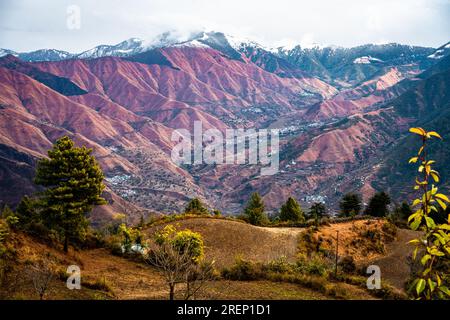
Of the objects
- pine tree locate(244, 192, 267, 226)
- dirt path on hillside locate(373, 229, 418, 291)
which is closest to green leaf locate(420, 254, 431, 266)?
dirt path on hillside locate(373, 229, 418, 291)

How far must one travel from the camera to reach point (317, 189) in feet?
449

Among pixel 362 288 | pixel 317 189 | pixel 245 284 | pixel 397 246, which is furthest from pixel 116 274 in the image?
pixel 317 189

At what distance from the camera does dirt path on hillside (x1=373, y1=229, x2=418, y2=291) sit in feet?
88.7

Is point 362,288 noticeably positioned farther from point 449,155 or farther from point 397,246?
point 449,155

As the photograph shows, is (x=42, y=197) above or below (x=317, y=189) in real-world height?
above

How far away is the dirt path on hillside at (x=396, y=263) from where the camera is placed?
88.7 feet

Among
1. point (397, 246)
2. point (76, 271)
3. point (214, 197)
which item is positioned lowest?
point (214, 197)

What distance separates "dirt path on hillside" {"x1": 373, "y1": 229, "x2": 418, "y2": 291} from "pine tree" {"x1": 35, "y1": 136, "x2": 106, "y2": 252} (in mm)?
20460

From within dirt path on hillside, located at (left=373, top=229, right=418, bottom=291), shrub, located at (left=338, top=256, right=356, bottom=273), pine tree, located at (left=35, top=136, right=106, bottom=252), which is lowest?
dirt path on hillside, located at (left=373, top=229, right=418, bottom=291)

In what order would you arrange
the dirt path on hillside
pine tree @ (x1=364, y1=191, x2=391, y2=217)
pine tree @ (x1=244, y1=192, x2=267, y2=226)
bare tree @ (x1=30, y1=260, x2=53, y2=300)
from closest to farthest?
bare tree @ (x1=30, y1=260, x2=53, y2=300), the dirt path on hillside, pine tree @ (x1=244, y1=192, x2=267, y2=226), pine tree @ (x1=364, y1=191, x2=391, y2=217)

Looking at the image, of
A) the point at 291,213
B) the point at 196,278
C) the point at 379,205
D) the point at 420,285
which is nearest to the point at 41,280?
the point at 196,278

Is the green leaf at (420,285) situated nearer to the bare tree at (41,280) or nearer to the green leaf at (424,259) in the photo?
the green leaf at (424,259)

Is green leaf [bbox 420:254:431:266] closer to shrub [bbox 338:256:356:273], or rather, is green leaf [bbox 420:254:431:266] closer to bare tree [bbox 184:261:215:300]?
bare tree [bbox 184:261:215:300]
